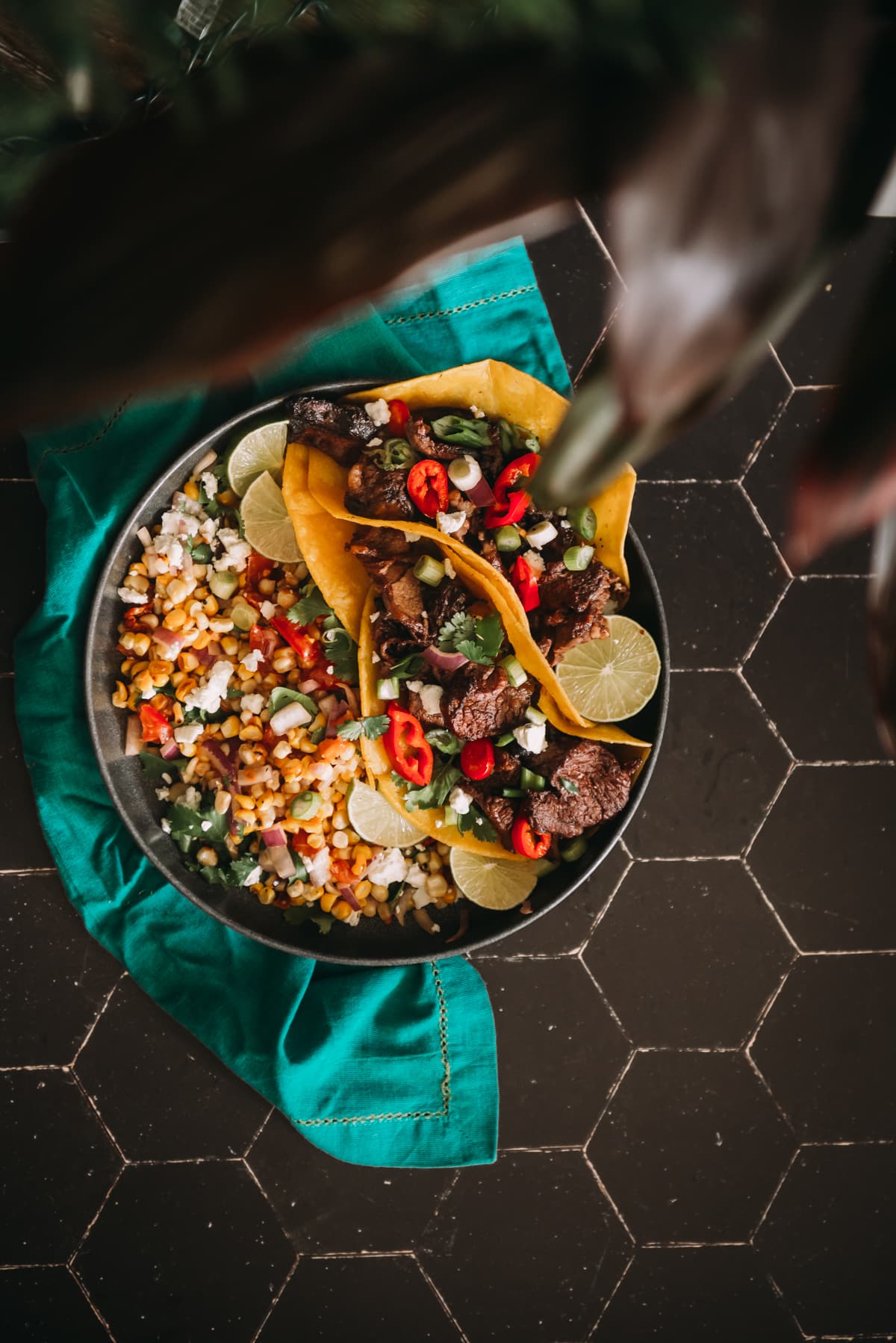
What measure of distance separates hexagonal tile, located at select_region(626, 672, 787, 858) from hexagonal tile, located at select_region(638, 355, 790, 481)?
0.52 m

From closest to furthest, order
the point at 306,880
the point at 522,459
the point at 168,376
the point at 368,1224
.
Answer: the point at 168,376 < the point at 522,459 < the point at 306,880 < the point at 368,1224

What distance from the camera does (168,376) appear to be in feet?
1.02

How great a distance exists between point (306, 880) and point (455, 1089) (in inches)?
25.5

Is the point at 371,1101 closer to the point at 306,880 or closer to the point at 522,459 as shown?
the point at 306,880

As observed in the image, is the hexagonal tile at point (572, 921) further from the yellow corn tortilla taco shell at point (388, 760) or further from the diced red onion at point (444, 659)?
the diced red onion at point (444, 659)

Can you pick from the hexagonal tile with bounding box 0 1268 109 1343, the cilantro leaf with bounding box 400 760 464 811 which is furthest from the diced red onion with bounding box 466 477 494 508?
the hexagonal tile with bounding box 0 1268 109 1343

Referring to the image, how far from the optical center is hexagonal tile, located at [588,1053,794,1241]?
90.6 inches

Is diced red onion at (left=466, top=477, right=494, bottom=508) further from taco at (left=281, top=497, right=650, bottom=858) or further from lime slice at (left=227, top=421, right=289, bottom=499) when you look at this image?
lime slice at (left=227, top=421, right=289, bottom=499)

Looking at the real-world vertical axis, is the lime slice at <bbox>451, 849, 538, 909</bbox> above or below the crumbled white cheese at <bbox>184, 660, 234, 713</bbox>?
below

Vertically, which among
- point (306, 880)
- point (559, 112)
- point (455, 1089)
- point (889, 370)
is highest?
point (559, 112)

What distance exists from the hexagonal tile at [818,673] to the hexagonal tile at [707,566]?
0.23ft

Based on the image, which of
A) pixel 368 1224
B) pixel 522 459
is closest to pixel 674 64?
pixel 522 459

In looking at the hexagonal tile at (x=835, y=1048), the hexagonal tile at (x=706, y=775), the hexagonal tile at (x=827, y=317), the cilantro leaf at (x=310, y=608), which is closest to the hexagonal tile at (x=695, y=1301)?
the hexagonal tile at (x=835, y=1048)

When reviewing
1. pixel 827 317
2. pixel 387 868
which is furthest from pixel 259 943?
pixel 827 317
